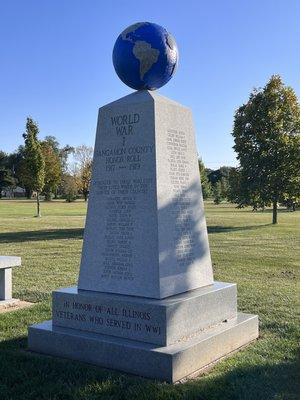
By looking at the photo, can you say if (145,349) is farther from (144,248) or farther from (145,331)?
(144,248)

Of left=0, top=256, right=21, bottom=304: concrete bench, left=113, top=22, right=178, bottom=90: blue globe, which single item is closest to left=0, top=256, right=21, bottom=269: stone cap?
left=0, top=256, right=21, bottom=304: concrete bench

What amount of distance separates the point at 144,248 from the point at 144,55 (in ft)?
6.81

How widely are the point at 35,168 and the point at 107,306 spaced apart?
3182 cm

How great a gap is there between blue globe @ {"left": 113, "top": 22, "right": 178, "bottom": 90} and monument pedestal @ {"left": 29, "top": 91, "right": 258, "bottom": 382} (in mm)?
200

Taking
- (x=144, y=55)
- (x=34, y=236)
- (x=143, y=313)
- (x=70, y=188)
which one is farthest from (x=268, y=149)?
(x=70, y=188)

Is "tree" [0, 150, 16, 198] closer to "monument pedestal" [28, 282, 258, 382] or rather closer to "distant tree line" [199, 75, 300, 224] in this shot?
"distant tree line" [199, 75, 300, 224]

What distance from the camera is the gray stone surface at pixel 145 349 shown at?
472 centimetres

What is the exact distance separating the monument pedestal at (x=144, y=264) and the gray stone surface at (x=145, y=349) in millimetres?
10

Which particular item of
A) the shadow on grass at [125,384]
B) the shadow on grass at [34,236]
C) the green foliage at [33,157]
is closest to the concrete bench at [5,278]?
the shadow on grass at [125,384]

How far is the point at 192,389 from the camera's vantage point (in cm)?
444

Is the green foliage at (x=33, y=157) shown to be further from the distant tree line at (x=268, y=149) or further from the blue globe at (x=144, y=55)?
the blue globe at (x=144, y=55)

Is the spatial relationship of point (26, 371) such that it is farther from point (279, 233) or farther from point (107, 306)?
point (279, 233)

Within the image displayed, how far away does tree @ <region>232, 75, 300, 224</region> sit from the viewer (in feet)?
85.6

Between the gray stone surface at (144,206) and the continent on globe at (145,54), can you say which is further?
the continent on globe at (145,54)
